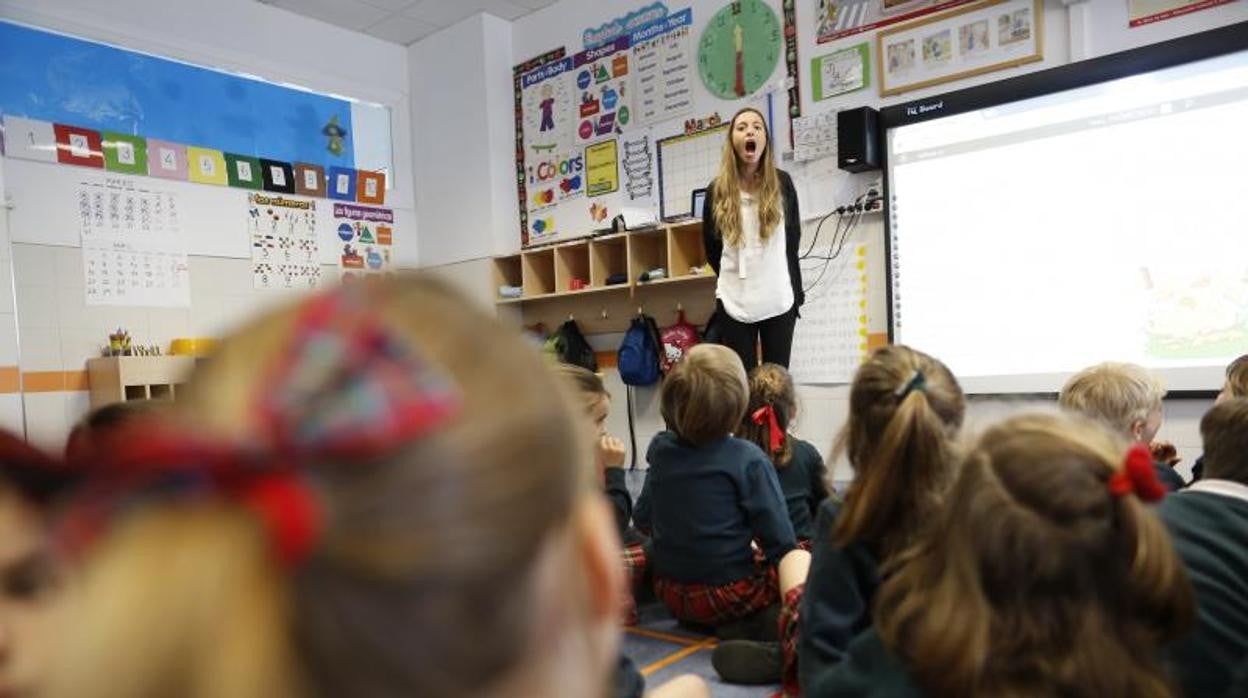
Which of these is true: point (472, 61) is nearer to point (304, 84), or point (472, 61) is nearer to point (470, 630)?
point (304, 84)

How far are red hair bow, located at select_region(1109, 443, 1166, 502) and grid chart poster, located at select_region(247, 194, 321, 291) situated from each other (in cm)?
425

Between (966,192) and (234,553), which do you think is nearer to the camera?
(234,553)

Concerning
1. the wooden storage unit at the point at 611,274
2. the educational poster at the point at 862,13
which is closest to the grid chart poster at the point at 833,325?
the wooden storage unit at the point at 611,274

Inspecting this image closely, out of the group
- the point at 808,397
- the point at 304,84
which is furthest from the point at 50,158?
the point at 808,397

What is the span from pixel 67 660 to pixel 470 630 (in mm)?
149

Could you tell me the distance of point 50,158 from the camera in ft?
12.5

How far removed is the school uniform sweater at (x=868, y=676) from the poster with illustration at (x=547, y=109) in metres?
4.09

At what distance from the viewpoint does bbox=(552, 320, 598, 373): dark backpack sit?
454cm

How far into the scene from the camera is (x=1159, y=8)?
2857 millimetres

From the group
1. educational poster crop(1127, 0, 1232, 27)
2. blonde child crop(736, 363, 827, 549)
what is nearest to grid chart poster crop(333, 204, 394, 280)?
blonde child crop(736, 363, 827, 549)

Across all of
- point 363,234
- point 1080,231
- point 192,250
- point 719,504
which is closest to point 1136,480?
point 719,504

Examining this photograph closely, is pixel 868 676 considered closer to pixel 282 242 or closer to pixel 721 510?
pixel 721 510

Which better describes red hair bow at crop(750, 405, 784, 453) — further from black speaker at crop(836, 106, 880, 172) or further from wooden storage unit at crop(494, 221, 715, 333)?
wooden storage unit at crop(494, 221, 715, 333)

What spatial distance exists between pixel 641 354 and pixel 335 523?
12.9 ft
